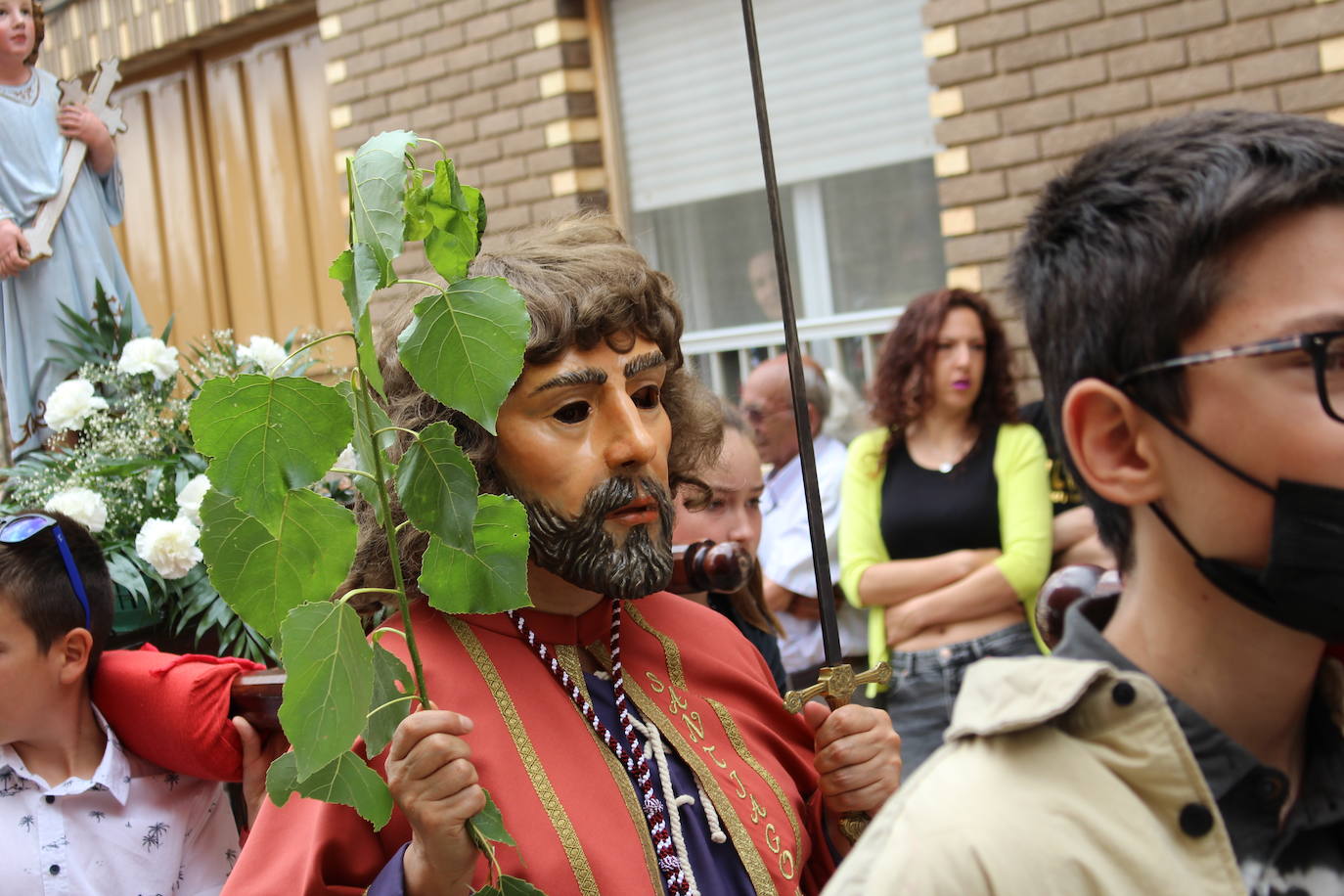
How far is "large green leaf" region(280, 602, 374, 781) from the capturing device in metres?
1.41

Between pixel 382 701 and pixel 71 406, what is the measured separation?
2111 mm

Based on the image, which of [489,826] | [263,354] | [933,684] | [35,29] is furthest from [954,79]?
[489,826]

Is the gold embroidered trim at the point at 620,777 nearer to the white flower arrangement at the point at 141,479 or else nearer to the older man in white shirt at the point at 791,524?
the white flower arrangement at the point at 141,479

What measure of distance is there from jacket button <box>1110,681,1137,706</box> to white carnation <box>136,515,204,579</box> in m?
2.21

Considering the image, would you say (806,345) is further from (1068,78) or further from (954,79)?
(1068,78)

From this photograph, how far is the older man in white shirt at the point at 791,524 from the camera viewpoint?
4145 millimetres

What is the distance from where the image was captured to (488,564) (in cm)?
157

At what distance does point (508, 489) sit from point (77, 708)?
1091 millimetres

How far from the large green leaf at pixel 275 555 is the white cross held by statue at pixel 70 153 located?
270cm

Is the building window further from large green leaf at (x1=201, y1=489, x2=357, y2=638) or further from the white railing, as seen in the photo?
Answer: large green leaf at (x1=201, y1=489, x2=357, y2=638)

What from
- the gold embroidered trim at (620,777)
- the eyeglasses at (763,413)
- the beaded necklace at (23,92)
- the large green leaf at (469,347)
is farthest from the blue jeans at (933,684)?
the beaded necklace at (23,92)

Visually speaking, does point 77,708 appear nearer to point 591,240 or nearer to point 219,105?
point 591,240

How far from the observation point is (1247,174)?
1252 mm

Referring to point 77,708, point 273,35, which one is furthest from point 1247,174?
point 273,35
